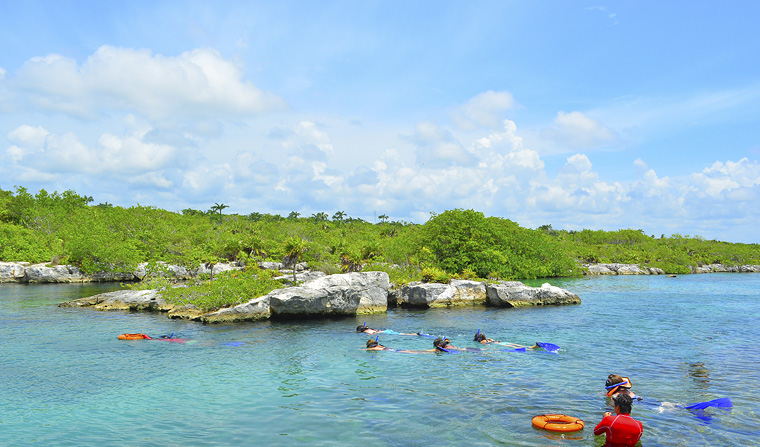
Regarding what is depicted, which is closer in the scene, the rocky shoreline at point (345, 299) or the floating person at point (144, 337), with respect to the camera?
the floating person at point (144, 337)

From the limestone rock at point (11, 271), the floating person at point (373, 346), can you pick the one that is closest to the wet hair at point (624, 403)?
the floating person at point (373, 346)

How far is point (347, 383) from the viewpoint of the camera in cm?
1869

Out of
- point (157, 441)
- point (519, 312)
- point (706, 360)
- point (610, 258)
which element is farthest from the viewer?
point (610, 258)

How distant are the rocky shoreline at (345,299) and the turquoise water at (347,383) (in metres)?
1.55

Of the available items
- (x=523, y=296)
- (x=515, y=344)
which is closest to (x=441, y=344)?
(x=515, y=344)

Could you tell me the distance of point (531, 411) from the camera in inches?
597

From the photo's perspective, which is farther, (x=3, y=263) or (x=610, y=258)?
(x=610, y=258)

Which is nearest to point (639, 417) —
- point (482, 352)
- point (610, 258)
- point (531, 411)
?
point (531, 411)

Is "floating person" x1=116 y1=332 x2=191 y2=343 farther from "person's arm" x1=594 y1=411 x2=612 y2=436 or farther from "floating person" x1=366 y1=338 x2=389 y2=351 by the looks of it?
"person's arm" x1=594 y1=411 x2=612 y2=436

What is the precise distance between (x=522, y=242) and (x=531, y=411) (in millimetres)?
67020

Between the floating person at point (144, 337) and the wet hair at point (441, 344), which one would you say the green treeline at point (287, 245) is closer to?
the floating person at point (144, 337)

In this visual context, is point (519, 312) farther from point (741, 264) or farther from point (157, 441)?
point (741, 264)

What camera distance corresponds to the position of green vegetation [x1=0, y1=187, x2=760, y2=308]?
50781 mm

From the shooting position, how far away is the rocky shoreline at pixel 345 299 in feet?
111
